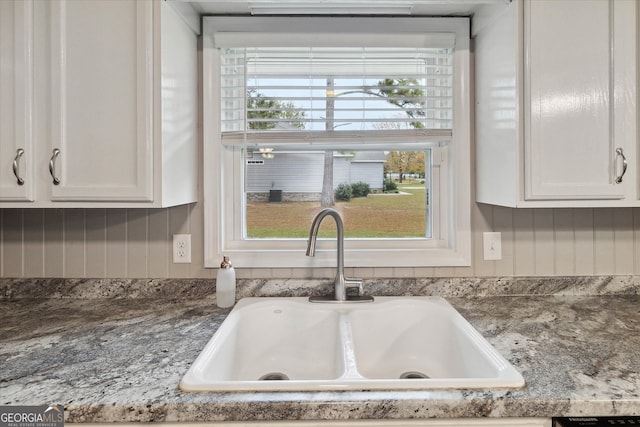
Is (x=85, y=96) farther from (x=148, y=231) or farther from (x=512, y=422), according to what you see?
(x=512, y=422)

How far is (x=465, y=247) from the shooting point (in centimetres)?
155

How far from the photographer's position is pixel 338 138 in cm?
158

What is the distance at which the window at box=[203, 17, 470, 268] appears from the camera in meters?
1.53

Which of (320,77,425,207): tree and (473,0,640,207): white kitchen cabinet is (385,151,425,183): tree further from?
(473,0,640,207): white kitchen cabinet

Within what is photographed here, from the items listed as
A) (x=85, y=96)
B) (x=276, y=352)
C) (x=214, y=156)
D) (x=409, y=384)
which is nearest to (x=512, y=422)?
(x=409, y=384)

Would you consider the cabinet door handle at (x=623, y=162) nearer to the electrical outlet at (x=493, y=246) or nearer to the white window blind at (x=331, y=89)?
the electrical outlet at (x=493, y=246)

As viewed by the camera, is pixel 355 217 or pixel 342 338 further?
pixel 355 217

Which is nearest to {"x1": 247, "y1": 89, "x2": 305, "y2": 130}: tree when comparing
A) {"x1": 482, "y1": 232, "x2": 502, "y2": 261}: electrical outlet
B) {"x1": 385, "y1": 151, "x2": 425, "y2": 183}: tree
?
{"x1": 385, "y1": 151, "x2": 425, "y2": 183}: tree

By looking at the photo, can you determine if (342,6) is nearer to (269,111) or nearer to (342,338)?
(269,111)

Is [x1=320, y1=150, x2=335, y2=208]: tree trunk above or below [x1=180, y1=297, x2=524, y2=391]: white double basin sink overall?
above

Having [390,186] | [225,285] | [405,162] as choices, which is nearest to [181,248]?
[225,285]

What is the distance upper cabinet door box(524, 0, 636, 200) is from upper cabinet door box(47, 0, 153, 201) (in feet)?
4.18

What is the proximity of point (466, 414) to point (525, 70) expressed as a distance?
1079 mm

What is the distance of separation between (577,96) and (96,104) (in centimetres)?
160
